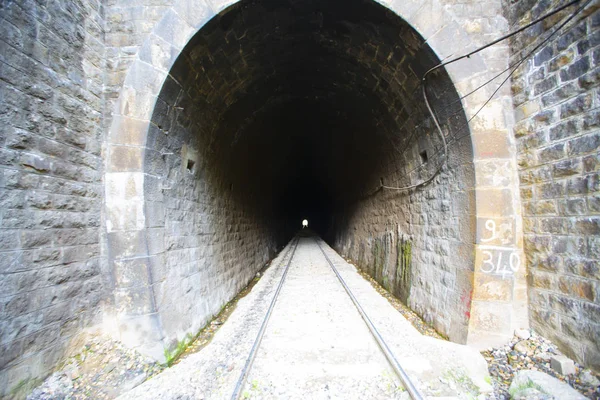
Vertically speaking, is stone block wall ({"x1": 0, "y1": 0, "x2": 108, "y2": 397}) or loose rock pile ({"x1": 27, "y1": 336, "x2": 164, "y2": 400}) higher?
stone block wall ({"x1": 0, "y1": 0, "x2": 108, "y2": 397})

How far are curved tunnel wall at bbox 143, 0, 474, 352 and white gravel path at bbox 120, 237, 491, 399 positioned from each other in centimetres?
56

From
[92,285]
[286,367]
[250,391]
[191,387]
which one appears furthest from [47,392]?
[286,367]

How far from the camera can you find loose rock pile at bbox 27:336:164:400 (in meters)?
2.76

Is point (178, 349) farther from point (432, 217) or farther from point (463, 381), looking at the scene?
point (432, 217)

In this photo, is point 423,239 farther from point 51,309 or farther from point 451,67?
point 51,309

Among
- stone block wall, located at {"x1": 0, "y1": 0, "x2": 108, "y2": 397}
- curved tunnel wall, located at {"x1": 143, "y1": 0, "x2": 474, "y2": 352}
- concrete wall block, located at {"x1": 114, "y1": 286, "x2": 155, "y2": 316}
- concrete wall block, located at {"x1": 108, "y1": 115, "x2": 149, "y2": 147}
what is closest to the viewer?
stone block wall, located at {"x1": 0, "y1": 0, "x2": 108, "y2": 397}

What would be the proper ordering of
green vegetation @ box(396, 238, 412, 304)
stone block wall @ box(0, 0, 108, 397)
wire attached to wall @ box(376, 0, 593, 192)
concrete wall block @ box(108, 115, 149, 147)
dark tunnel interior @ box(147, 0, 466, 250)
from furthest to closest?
green vegetation @ box(396, 238, 412, 304) < dark tunnel interior @ box(147, 0, 466, 250) < concrete wall block @ box(108, 115, 149, 147) < wire attached to wall @ box(376, 0, 593, 192) < stone block wall @ box(0, 0, 108, 397)

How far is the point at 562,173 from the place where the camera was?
119 inches

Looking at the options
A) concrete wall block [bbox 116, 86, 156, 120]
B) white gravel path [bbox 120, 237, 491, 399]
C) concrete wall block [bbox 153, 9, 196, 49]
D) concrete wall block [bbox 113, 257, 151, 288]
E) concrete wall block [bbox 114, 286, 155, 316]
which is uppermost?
concrete wall block [bbox 153, 9, 196, 49]

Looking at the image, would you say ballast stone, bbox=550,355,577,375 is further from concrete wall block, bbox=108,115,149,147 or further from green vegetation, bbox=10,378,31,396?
concrete wall block, bbox=108,115,149,147

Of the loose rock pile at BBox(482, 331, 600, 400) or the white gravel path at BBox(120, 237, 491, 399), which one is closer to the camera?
the loose rock pile at BBox(482, 331, 600, 400)

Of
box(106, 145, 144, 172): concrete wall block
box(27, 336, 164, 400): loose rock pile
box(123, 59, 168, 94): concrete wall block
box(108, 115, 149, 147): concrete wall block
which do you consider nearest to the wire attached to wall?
box(123, 59, 168, 94): concrete wall block

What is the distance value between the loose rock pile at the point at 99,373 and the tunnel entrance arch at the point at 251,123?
0.68 ft

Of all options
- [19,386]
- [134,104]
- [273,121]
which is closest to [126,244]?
[19,386]
